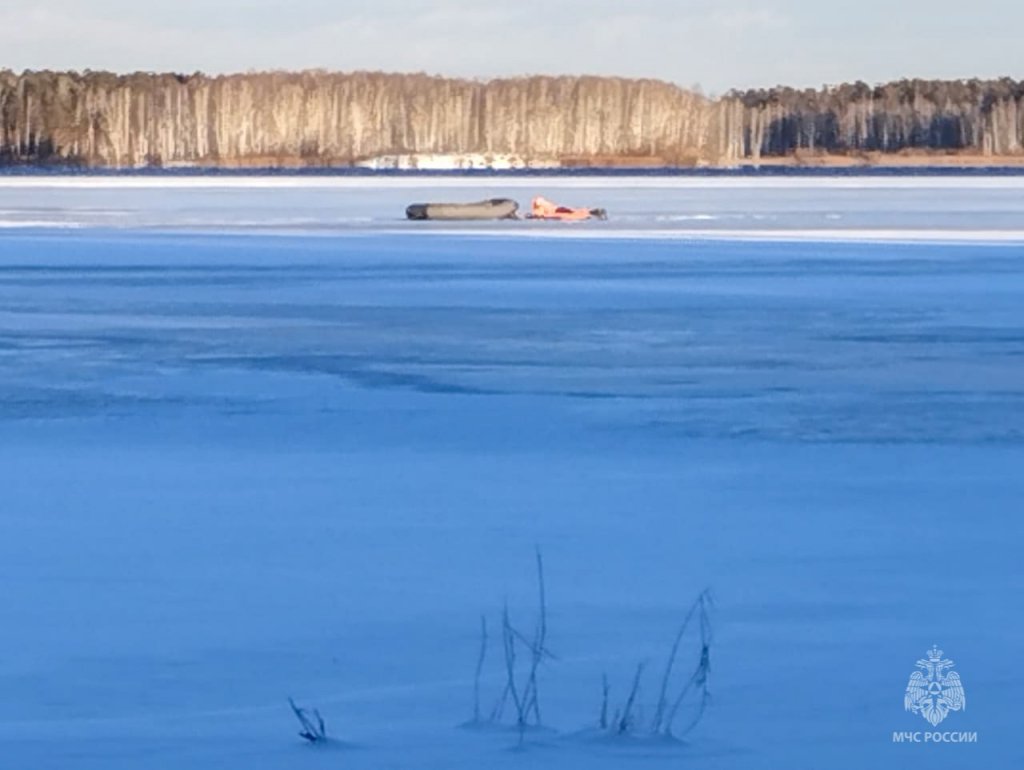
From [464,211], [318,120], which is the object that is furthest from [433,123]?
[464,211]

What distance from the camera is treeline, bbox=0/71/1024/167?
6975 centimetres

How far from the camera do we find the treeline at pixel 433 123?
6975cm

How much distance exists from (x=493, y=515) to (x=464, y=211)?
17.0 m

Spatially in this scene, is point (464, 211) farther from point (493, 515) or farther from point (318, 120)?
point (318, 120)

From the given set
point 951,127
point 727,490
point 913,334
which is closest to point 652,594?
point 727,490

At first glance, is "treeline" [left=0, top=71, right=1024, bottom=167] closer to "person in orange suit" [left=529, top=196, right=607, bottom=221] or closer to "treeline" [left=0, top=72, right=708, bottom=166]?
"treeline" [left=0, top=72, right=708, bottom=166]

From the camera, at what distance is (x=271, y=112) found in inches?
2830

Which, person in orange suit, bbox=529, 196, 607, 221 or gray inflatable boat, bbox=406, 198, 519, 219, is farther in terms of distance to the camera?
person in orange suit, bbox=529, 196, 607, 221

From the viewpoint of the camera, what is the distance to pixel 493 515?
456cm

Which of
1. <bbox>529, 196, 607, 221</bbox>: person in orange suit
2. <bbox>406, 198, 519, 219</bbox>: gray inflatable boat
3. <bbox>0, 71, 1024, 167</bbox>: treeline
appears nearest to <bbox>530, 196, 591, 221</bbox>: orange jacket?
<bbox>529, 196, 607, 221</bbox>: person in orange suit

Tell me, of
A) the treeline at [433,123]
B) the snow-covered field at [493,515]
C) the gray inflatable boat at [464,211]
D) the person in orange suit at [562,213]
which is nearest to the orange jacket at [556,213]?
the person in orange suit at [562,213]

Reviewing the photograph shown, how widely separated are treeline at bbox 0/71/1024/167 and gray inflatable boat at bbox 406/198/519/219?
151 ft

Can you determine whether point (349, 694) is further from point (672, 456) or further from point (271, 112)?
point (271, 112)

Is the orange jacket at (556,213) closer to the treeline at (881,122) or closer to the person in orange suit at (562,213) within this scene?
A: the person in orange suit at (562,213)
